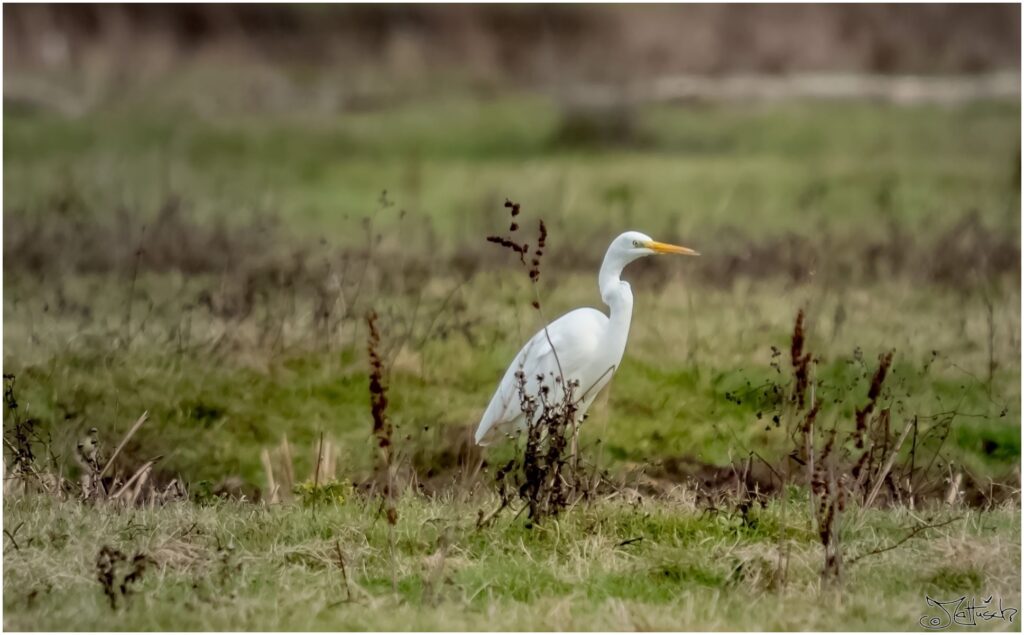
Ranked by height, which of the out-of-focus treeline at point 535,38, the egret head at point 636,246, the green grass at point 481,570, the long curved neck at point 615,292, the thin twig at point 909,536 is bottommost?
the green grass at point 481,570

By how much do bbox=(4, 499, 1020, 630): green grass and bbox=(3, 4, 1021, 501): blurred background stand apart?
1.07 metres

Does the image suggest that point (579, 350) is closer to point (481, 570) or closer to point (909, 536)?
point (481, 570)

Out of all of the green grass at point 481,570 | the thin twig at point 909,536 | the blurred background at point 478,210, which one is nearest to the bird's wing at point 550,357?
the blurred background at point 478,210

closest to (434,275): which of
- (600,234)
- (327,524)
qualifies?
(600,234)

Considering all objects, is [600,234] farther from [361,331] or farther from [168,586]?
[168,586]

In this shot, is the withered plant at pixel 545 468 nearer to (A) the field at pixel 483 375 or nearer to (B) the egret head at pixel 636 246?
(A) the field at pixel 483 375

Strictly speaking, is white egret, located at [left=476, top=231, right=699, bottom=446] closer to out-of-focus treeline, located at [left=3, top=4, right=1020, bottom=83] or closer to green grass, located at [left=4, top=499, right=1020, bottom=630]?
green grass, located at [left=4, top=499, right=1020, bottom=630]

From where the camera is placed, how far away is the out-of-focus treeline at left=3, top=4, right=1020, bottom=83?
76.3 ft

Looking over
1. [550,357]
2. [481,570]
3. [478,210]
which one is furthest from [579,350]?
[478,210]

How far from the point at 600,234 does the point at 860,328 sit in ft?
10.4

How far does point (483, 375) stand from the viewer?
893cm

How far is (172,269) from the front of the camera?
1126cm

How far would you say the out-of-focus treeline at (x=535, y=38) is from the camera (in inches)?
916

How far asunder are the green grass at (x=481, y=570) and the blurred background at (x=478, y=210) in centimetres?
107
